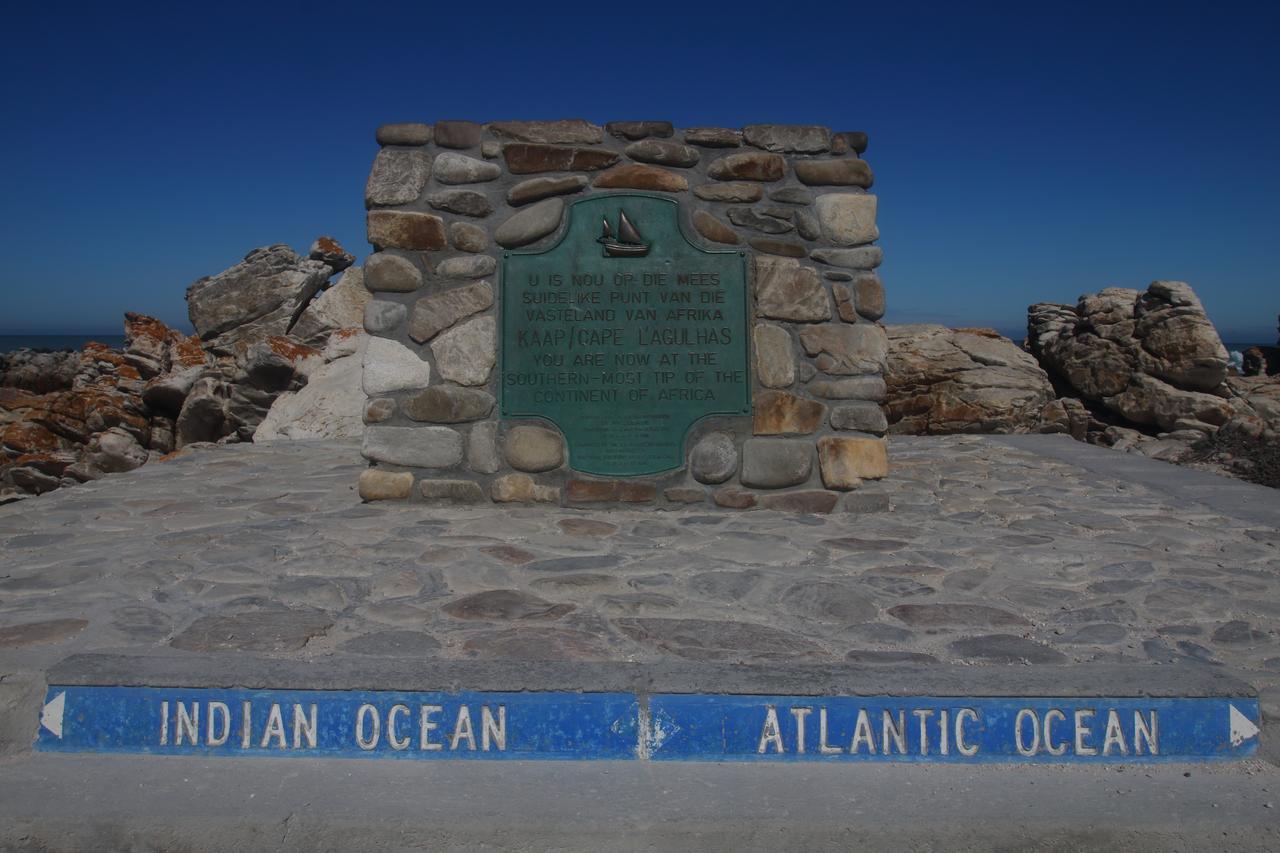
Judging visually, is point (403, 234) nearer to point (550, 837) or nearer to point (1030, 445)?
point (550, 837)

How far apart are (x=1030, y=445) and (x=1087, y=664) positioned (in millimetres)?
4931

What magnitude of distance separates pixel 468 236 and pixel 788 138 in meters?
1.59

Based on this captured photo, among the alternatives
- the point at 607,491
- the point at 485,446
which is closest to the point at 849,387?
the point at 607,491

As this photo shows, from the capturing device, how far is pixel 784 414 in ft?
15.5

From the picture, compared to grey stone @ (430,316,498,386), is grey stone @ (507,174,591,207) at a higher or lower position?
higher

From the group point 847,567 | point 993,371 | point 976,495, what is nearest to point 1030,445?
point 993,371

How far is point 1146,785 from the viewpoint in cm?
231

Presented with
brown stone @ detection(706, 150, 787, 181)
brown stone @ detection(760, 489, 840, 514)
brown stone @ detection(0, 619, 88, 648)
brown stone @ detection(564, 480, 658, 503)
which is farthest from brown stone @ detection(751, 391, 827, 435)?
brown stone @ detection(0, 619, 88, 648)

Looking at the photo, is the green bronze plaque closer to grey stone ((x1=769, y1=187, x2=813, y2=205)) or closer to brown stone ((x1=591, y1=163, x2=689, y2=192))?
brown stone ((x1=591, y1=163, x2=689, y2=192))

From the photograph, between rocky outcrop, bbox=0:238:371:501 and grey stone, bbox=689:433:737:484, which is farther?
rocky outcrop, bbox=0:238:371:501

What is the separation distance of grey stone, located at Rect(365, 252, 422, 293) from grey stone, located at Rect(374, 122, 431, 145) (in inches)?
Result: 21.6

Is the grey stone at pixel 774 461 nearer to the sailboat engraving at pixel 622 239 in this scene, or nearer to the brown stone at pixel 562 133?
the sailboat engraving at pixel 622 239

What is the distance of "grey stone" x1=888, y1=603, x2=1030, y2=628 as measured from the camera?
9.88 feet

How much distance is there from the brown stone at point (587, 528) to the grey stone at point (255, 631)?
54.4 inches
